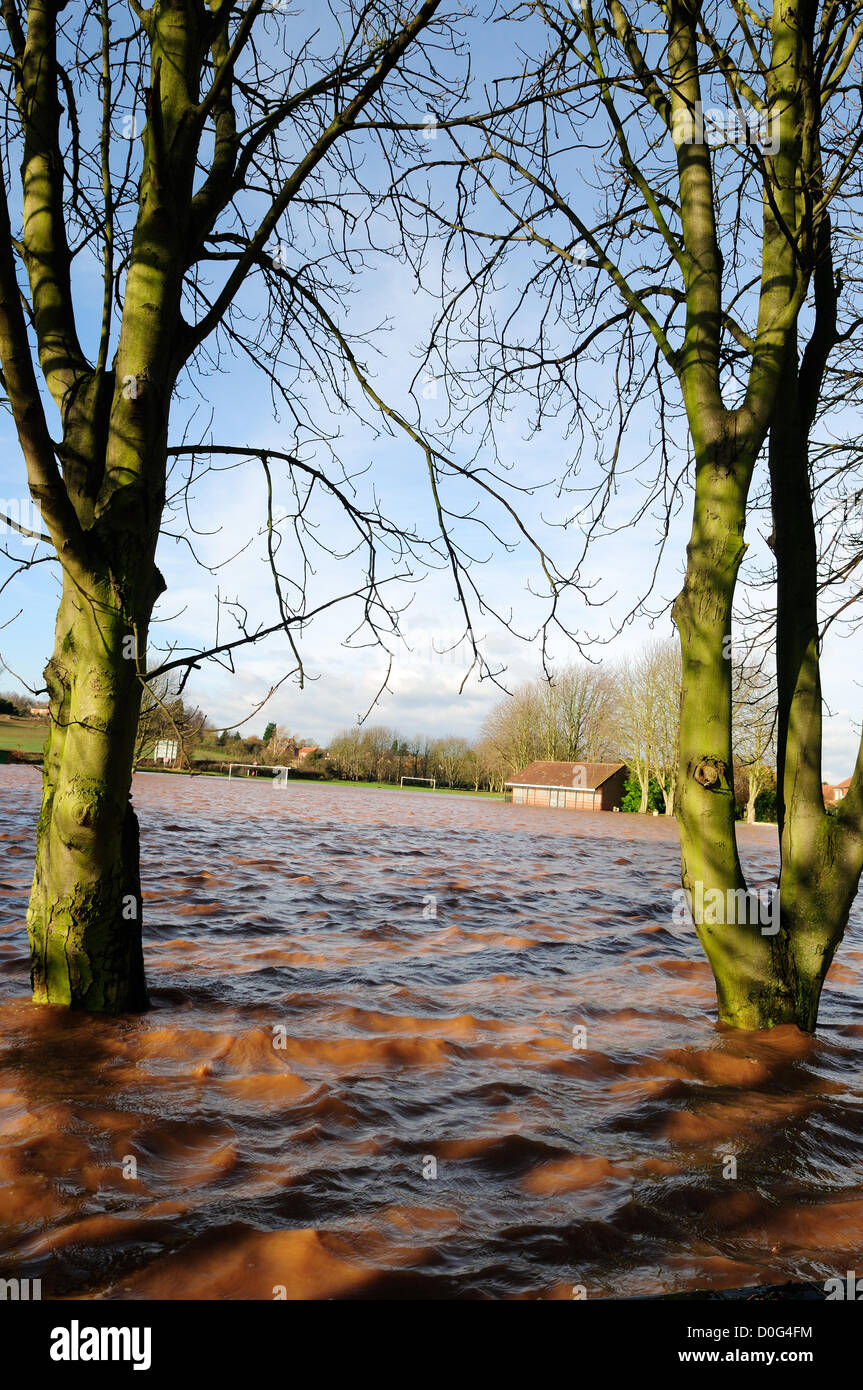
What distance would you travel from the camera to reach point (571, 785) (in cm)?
5225

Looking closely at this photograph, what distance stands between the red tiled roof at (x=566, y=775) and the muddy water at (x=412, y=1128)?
152 feet

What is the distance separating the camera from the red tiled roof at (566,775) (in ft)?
171

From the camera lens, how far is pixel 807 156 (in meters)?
4.31

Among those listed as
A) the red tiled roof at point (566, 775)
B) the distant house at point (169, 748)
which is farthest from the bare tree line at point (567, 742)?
the distant house at point (169, 748)

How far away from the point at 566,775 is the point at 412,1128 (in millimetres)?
51655

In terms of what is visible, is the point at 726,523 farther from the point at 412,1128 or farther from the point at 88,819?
the point at 88,819

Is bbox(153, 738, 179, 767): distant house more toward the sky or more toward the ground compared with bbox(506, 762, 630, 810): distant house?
more toward the sky

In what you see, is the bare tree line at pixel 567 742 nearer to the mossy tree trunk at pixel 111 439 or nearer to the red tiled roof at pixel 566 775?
the red tiled roof at pixel 566 775

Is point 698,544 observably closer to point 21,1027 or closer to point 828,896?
point 828,896

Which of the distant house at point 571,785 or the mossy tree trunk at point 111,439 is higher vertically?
the mossy tree trunk at point 111,439

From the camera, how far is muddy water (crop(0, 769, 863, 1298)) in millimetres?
2047

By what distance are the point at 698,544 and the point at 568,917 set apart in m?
5.11

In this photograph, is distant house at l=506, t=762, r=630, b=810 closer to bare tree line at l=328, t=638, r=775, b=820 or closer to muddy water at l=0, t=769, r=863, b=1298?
bare tree line at l=328, t=638, r=775, b=820

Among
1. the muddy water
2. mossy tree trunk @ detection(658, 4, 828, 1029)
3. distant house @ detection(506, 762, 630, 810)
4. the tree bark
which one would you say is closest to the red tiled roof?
distant house @ detection(506, 762, 630, 810)
